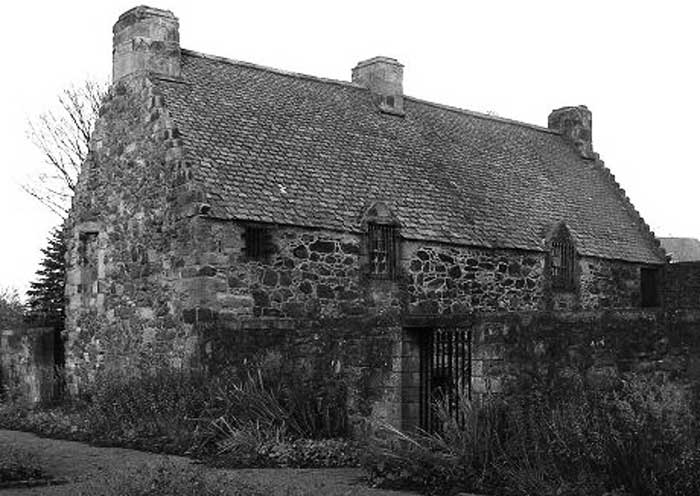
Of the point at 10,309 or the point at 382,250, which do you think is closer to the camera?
the point at 382,250

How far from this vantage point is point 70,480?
38.7ft

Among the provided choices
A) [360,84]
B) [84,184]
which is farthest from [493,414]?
[360,84]

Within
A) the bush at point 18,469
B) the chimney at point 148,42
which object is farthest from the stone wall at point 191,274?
the bush at point 18,469

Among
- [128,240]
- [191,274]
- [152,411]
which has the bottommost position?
[152,411]

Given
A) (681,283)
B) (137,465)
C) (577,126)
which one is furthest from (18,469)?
(577,126)

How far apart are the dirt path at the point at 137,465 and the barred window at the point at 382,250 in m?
7.26

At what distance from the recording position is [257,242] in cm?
1895

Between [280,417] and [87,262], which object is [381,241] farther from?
[280,417]

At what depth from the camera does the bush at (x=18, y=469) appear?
11.5 metres

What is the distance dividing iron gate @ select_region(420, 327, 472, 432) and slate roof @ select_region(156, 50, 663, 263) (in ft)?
21.6

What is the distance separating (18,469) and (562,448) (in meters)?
6.16

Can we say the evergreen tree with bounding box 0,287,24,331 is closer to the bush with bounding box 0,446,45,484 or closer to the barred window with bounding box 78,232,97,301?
the barred window with bounding box 78,232,97,301

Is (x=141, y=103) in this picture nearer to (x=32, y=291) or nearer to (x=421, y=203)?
(x=421, y=203)

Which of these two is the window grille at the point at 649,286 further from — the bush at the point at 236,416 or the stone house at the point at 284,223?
the bush at the point at 236,416
